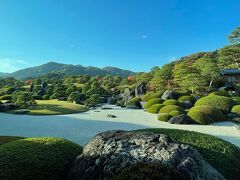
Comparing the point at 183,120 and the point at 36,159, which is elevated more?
the point at 36,159

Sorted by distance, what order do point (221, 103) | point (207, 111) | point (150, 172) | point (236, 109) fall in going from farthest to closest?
point (221, 103)
point (236, 109)
point (207, 111)
point (150, 172)

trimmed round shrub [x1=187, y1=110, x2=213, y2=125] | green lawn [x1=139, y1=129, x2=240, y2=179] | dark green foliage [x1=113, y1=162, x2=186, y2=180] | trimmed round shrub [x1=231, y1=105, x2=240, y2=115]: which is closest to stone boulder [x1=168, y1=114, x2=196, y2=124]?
trimmed round shrub [x1=187, y1=110, x2=213, y2=125]

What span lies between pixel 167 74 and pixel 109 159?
32.7 m

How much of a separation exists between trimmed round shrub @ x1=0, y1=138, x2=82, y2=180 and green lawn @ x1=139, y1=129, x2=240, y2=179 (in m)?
2.32

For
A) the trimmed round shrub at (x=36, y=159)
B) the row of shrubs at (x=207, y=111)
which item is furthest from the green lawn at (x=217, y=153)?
the row of shrubs at (x=207, y=111)

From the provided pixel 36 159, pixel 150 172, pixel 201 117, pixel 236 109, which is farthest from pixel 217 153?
pixel 236 109

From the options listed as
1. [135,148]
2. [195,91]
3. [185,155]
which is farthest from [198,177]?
[195,91]

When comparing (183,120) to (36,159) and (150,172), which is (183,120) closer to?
(36,159)

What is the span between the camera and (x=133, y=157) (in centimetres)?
302

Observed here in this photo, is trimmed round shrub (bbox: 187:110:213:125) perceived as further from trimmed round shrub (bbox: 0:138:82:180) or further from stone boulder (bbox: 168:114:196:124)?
trimmed round shrub (bbox: 0:138:82:180)

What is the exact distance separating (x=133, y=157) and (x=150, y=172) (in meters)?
0.55

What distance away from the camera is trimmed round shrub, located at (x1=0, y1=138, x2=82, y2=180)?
3422mm

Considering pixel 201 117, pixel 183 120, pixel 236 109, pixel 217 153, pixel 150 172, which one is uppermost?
pixel 150 172

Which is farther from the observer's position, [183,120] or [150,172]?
[183,120]
